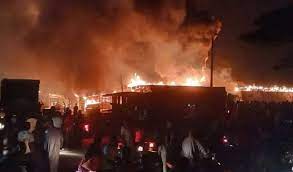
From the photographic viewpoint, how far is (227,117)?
75.2ft

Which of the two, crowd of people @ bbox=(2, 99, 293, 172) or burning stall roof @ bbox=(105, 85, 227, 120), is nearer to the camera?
crowd of people @ bbox=(2, 99, 293, 172)

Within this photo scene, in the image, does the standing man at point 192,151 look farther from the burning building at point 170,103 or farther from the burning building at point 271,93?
the burning building at point 271,93

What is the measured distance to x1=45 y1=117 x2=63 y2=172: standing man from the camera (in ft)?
39.5

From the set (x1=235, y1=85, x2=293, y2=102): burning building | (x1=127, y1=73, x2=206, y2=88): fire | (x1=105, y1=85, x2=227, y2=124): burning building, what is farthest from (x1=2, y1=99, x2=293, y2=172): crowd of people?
(x1=235, y1=85, x2=293, y2=102): burning building

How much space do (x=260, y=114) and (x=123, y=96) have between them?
7475 millimetres

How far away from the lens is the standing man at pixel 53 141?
12.0 m

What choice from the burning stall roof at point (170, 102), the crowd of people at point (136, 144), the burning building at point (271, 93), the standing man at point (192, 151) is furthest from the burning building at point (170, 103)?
the burning building at point (271, 93)

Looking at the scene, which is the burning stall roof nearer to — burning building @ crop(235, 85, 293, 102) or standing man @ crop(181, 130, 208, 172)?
standing man @ crop(181, 130, 208, 172)

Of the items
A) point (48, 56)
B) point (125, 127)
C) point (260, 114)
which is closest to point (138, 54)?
point (48, 56)

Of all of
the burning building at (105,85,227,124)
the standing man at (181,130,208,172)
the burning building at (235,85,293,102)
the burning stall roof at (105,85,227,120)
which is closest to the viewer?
the standing man at (181,130,208,172)

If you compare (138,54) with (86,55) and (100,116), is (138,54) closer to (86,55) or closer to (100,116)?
(86,55)

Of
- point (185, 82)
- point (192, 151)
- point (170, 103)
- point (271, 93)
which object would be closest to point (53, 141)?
point (192, 151)

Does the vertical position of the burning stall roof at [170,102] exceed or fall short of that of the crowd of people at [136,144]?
it exceeds it

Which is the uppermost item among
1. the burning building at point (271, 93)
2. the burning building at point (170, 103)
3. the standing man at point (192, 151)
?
the burning building at point (271, 93)
